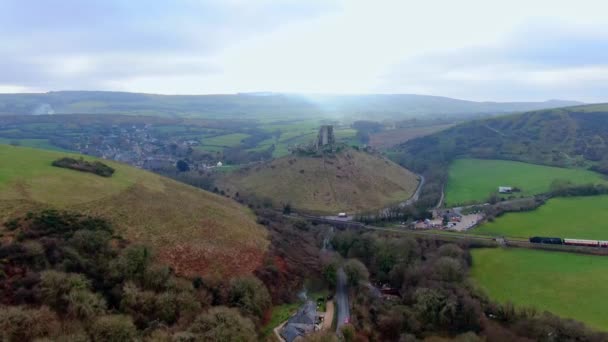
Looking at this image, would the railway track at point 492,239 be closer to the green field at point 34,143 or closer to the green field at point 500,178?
the green field at point 500,178

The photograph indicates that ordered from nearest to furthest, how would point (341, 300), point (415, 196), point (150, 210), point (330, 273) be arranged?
point (341, 300) → point (330, 273) → point (150, 210) → point (415, 196)

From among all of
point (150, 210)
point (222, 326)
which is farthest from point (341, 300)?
point (150, 210)

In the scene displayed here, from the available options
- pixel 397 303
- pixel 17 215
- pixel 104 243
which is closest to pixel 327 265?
pixel 397 303

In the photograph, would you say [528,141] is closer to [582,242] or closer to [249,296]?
[582,242]

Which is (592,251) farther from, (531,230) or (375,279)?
(375,279)

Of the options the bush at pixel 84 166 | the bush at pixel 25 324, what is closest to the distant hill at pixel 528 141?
the bush at pixel 84 166
